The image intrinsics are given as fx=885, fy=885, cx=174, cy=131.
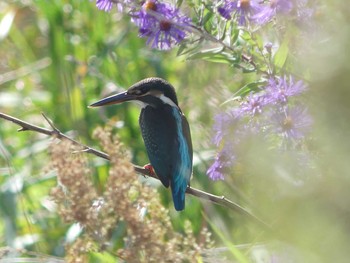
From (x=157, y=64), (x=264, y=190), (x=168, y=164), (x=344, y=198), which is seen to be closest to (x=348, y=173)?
(x=344, y=198)

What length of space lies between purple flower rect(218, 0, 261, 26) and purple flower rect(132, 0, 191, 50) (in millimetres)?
102

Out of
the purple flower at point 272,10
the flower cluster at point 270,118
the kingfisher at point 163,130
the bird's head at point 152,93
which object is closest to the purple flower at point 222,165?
the flower cluster at point 270,118

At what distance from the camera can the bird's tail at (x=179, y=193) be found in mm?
2549

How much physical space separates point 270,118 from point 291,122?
105mm

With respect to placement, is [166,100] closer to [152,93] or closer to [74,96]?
[152,93]

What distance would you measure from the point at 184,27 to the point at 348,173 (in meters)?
1.25

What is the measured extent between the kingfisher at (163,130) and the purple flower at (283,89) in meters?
0.68

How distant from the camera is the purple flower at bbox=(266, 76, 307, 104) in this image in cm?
195

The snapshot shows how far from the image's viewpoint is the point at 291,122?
1873 millimetres

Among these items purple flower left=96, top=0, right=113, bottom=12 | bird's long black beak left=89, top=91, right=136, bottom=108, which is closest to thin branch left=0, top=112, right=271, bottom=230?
purple flower left=96, top=0, right=113, bottom=12

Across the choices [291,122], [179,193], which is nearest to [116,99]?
[179,193]

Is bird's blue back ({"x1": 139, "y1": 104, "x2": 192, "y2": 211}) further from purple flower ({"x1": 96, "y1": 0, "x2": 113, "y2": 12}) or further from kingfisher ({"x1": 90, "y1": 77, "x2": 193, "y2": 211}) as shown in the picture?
purple flower ({"x1": 96, "y1": 0, "x2": 113, "y2": 12})

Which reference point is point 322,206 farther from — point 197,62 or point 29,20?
point 29,20

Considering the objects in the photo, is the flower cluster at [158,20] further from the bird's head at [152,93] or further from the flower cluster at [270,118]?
the bird's head at [152,93]
